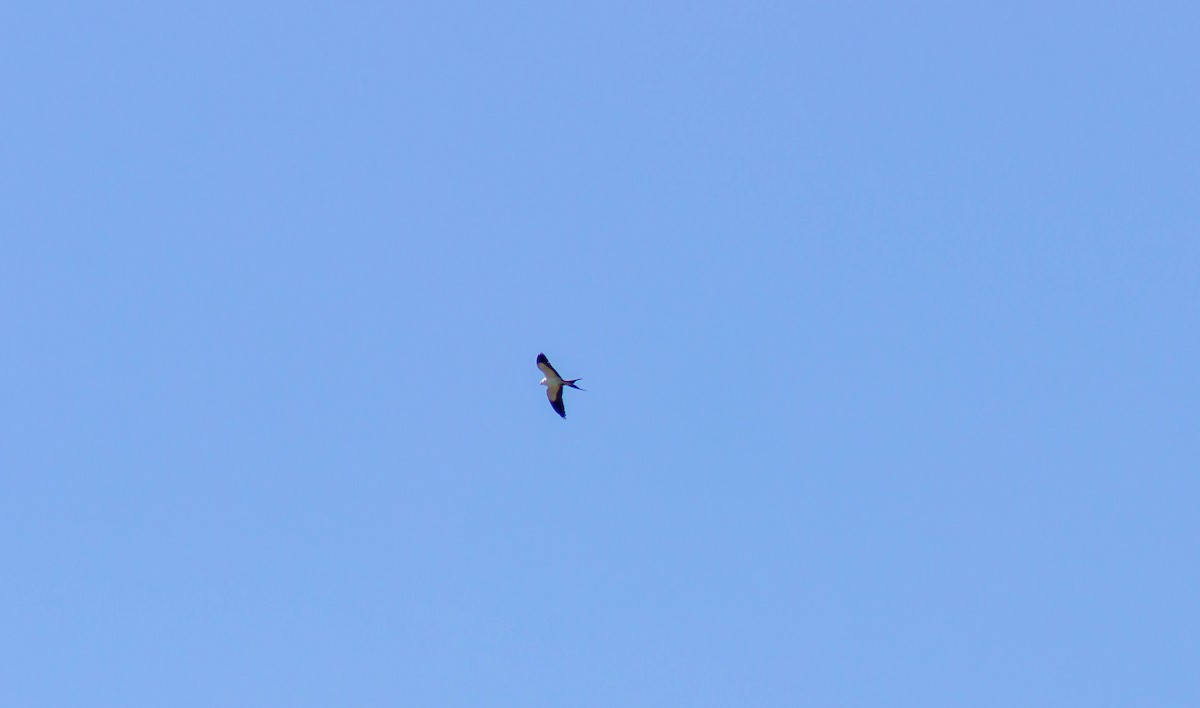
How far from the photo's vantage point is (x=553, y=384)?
53.4 m

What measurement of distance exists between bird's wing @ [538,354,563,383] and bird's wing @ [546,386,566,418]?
1.15 ft

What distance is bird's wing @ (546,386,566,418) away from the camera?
53.4 meters

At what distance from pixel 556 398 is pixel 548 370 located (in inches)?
40.8

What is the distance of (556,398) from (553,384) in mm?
512

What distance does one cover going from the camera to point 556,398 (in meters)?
53.5

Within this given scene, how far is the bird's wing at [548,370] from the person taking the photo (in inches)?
2094

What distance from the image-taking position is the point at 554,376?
53.2 meters

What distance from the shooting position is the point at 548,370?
53.2m

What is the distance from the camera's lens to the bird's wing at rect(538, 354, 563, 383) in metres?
53.2

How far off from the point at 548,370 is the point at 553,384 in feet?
1.73

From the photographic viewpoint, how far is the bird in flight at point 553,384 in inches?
2094

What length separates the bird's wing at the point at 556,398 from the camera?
5341cm
